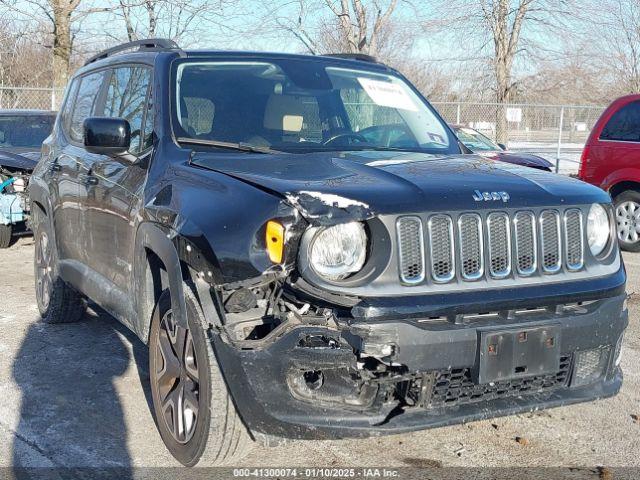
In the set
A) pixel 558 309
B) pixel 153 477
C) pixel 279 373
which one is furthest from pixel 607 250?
pixel 153 477

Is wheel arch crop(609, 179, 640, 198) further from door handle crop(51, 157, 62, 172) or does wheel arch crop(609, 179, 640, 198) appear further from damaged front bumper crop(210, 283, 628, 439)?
damaged front bumper crop(210, 283, 628, 439)

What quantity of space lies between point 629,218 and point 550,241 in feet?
23.9

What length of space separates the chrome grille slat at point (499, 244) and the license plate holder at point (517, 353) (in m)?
0.27

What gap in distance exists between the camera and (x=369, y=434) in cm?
310

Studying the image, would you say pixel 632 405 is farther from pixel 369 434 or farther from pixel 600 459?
pixel 369 434

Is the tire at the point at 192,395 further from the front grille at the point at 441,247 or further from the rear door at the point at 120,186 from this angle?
the front grille at the point at 441,247

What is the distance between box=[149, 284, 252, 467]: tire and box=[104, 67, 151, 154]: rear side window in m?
1.09

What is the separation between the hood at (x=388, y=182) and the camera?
3174mm

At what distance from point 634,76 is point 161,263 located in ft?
91.5

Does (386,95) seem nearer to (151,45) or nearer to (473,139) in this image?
(151,45)

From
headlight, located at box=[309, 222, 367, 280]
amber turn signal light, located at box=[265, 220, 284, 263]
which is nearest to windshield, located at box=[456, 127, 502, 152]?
headlight, located at box=[309, 222, 367, 280]

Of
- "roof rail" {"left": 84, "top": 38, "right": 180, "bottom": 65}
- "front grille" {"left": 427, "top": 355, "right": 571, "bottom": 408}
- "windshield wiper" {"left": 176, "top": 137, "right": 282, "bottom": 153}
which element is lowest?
"front grille" {"left": 427, "top": 355, "right": 571, "bottom": 408}

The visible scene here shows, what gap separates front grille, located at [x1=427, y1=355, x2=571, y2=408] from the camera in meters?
3.21

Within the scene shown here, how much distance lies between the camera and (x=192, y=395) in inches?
140
